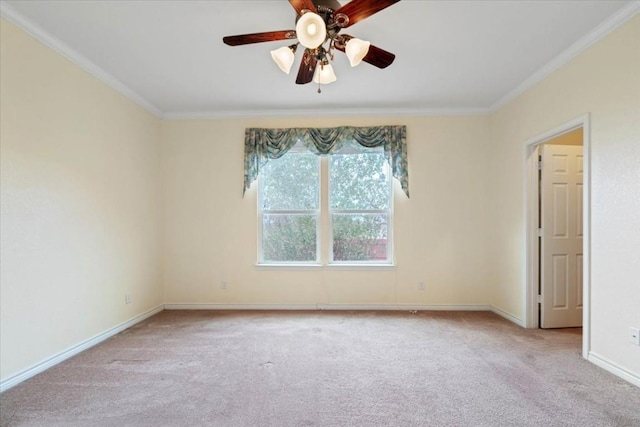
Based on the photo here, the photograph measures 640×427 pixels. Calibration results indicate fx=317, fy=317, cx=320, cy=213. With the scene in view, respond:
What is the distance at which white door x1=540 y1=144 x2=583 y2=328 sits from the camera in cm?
340

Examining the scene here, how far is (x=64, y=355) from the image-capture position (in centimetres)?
267

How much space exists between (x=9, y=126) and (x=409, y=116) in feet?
12.8

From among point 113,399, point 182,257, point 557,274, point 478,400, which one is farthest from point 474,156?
point 113,399

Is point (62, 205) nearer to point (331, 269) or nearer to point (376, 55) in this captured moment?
point (376, 55)

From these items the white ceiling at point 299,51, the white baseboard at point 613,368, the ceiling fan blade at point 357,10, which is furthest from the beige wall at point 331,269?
the ceiling fan blade at point 357,10

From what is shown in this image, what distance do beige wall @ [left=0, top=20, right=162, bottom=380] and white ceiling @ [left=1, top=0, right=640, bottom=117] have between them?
12.2 inches

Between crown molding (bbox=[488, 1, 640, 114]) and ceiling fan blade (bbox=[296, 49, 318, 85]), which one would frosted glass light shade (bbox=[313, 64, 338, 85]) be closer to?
ceiling fan blade (bbox=[296, 49, 318, 85])

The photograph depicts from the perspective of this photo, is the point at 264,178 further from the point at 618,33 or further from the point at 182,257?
the point at 618,33

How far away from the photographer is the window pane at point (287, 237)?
4273 millimetres

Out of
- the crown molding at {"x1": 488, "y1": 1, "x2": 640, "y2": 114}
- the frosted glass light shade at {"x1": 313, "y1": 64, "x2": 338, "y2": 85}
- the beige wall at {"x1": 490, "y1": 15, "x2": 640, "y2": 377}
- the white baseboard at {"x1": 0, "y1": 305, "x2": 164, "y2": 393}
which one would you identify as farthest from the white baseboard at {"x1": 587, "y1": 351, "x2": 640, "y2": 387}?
the white baseboard at {"x1": 0, "y1": 305, "x2": 164, "y2": 393}

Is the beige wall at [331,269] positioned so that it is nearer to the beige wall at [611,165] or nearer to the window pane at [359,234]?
the window pane at [359,234]

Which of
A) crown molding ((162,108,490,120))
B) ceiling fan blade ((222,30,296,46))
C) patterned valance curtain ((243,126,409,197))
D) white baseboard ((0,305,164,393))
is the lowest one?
white baseboard ((0,305,164,393))

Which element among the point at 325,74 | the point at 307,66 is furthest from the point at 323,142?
the point at 307,66

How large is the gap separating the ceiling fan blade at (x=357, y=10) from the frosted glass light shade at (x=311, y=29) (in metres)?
0.13
